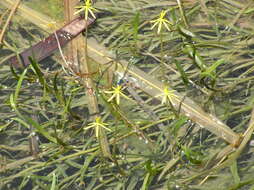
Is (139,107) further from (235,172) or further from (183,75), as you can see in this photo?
(235,172)

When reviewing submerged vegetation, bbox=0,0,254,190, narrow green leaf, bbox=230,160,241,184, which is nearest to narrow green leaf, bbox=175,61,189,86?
submerged vegetation, bbox=0,0,254,190

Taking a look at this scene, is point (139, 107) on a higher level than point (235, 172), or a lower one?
higher

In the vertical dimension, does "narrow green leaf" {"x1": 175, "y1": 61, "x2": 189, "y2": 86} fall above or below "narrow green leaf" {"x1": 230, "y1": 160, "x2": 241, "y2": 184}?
above

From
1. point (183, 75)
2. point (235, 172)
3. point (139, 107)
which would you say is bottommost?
point (235, 172)

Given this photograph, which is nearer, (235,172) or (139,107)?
(235,172)

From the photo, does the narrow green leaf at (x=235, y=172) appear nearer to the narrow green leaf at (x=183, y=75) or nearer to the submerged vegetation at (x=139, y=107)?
the submerged vegetation at (x=139, y=107)

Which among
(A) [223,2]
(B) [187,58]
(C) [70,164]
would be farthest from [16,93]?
(A) [223,2]

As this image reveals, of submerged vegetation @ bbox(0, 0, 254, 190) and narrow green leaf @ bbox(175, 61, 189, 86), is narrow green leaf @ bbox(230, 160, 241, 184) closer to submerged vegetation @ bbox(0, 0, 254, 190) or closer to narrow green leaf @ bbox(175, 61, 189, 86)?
submerged vegetation @ bbox(0, 0, 254, 190)

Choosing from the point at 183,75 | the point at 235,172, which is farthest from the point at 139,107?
the point at 235,172

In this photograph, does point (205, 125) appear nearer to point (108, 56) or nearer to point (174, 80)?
point (174, 80)
